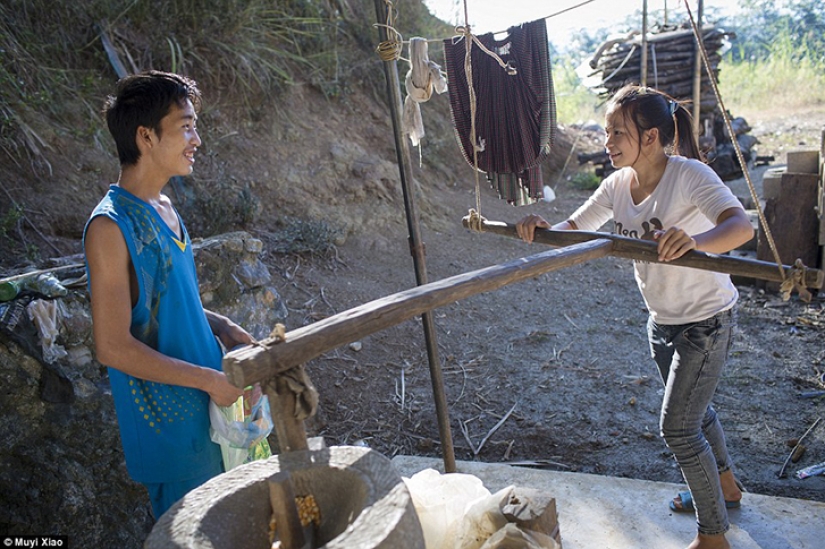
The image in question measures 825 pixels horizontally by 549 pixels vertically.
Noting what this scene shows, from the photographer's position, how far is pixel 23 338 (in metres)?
2.76

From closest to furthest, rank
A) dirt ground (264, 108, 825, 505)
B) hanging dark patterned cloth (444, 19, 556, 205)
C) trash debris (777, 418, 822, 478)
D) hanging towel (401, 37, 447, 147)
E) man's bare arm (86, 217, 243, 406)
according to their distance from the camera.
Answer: man's bare arm (86, 217, 243, 406) < hanging towel (401, 37, 447, 147) < hanging dark patterned cloth (444, 19, 556, 205) < trash debris (777, 418, 822, 478) < dirt ground (264, 108, 825, 505)

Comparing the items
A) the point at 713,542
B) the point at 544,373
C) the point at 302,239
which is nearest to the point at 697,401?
the point at 713,542

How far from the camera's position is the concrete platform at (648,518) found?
252 cm

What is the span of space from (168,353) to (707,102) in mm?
10257

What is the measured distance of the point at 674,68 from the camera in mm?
9828

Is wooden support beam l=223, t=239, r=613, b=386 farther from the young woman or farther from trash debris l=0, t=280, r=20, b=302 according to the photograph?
trash debris l=0, t=280, r=20, b=302

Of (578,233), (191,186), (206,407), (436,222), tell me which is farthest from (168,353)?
(436,222)

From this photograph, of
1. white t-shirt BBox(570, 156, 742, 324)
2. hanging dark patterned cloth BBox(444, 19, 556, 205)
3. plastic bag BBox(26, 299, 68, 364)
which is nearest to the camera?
white t-shirt BBox(570, 156, 742, 324)

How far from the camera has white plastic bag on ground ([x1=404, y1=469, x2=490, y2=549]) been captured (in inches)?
74.0

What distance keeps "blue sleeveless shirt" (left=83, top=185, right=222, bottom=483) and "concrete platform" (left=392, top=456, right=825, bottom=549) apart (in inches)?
60.3

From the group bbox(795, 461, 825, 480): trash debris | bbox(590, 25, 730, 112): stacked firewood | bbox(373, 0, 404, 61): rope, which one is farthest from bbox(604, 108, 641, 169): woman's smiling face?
bbox(590, 25, 730, 112): stacked firewood

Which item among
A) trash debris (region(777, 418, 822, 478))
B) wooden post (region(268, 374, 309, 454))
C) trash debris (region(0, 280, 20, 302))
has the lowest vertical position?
trash debris (region(777, 418, 822, 478))

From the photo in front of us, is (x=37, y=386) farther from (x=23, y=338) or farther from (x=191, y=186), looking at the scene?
(x=191, y=186)

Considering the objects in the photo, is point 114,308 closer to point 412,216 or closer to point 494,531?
point 494,531
